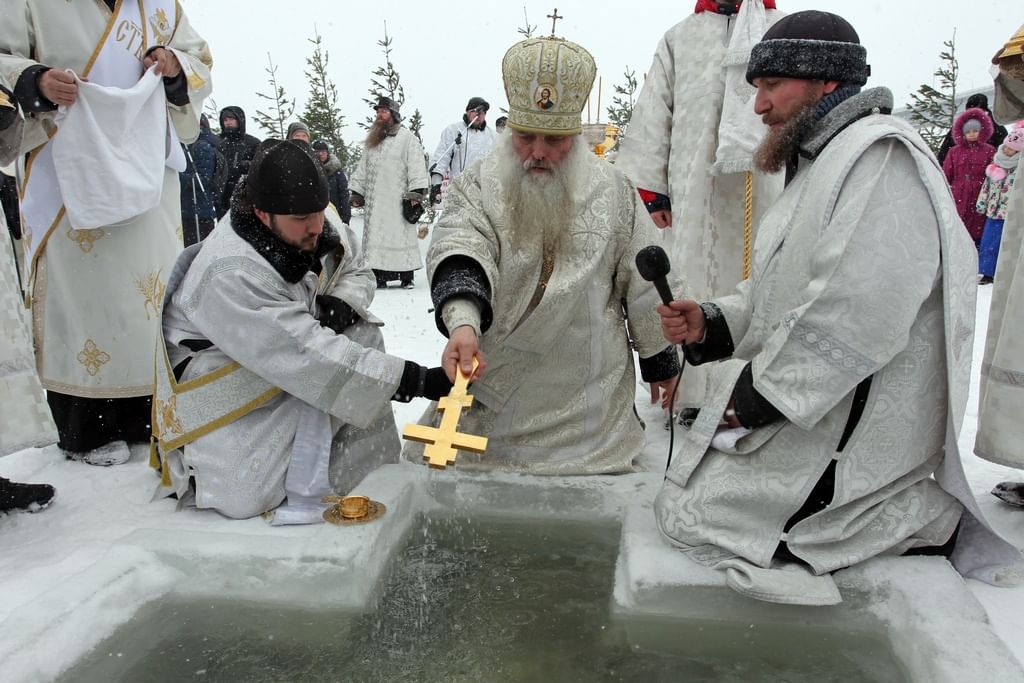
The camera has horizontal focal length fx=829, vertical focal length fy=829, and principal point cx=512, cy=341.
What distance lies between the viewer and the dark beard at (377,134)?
9.66 meters

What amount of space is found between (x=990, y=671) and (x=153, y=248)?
11.4 ft

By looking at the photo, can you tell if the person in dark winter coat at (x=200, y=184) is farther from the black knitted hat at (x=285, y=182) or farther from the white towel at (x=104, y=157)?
the black knitted hat at (x=285, y=182)

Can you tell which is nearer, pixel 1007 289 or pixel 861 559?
pixel 861 559

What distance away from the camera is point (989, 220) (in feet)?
30.4

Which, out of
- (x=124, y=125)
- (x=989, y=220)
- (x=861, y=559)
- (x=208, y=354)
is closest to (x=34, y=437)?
(x=208, y=354)

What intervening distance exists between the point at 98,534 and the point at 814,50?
8.87 feet

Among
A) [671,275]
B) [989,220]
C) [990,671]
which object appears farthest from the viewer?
[989,220]

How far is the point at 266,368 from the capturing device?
2732 mm

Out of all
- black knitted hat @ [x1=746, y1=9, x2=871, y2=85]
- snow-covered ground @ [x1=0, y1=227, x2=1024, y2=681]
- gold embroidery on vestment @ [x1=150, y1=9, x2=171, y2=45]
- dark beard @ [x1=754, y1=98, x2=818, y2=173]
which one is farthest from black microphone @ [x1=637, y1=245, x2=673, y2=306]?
gold embroidery on vestment @ [x1=150, y1=9, x2=171, y2=45]

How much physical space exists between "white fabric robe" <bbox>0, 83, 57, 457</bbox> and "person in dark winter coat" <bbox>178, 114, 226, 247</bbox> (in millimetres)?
6370

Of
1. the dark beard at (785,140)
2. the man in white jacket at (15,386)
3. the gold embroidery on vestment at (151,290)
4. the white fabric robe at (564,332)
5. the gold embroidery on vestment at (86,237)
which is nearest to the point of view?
the dark beard at (785,140)

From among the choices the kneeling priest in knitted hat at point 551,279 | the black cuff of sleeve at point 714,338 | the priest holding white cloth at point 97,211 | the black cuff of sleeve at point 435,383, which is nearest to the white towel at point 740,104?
the kneeling priest in knitted hat at point 551,279

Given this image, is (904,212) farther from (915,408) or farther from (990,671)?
(990,671)

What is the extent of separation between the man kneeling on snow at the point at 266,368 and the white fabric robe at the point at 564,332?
45cm
